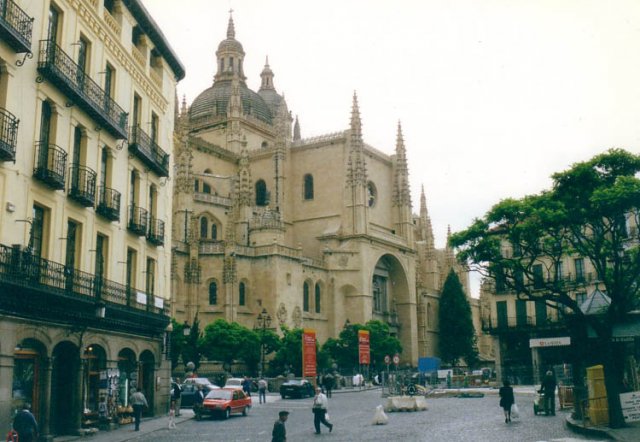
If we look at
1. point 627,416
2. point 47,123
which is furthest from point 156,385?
point 627,416

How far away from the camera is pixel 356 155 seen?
7025 centimetres

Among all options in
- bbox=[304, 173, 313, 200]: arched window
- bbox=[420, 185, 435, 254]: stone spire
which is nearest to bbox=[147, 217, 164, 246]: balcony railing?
bbox=[304, 173, 313, 200]: arched window

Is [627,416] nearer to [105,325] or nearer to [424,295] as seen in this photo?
[105,325]

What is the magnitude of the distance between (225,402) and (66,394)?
8.01 m

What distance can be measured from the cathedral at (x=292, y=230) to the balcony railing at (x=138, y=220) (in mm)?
28902

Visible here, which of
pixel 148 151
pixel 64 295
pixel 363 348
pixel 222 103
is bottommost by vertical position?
pixel 363 348

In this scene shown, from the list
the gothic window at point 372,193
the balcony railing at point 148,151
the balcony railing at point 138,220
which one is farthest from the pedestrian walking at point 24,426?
the gothic window at point 372,193

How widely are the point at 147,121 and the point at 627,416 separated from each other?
1833 cm

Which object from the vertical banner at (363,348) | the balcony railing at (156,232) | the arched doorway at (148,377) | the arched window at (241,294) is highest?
the arched window at (241,294)

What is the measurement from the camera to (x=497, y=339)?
56469mm

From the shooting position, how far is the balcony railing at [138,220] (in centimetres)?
2466

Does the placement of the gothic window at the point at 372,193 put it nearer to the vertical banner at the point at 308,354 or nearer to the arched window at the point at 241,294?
the arched window at the point at 241,294

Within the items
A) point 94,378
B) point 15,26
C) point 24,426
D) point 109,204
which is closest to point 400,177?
point 109,204

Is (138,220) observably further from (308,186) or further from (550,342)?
(308,186)
